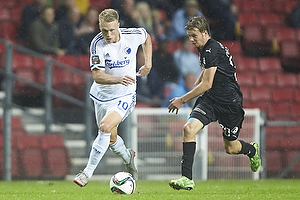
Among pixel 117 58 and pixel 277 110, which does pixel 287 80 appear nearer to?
pixel 277 110

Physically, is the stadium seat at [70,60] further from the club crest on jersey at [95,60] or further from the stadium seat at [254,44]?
the club crest on jersey at [95,60]

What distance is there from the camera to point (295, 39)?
13.6m

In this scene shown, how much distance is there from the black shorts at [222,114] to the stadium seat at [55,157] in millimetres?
3138

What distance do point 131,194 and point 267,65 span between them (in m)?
6.82

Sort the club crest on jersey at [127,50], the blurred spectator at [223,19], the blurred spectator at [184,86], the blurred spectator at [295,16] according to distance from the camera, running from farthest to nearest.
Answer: the blurred spectator at [295,16] < the blurred spectator at [223,19] < the blurred spectator at [184,86] < the club crest on jersey at [127,50]

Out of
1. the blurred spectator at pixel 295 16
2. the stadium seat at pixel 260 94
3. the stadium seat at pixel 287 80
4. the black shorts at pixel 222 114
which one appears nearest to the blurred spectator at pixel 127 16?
the stadium seat at pixel 260 94

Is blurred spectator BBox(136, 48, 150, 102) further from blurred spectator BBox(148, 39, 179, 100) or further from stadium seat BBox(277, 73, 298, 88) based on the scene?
stadium seat BBox(277, 73, 298, 88)

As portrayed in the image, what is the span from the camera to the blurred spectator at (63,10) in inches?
477

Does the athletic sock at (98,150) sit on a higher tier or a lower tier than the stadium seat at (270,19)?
lower

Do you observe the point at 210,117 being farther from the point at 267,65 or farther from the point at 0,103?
the point at 267,65

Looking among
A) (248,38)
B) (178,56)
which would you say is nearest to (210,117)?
(178,56)

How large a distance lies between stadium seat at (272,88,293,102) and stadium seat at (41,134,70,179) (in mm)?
4293

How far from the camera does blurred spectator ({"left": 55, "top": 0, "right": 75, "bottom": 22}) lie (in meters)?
12.1

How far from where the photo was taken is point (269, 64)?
13125 millimetres
